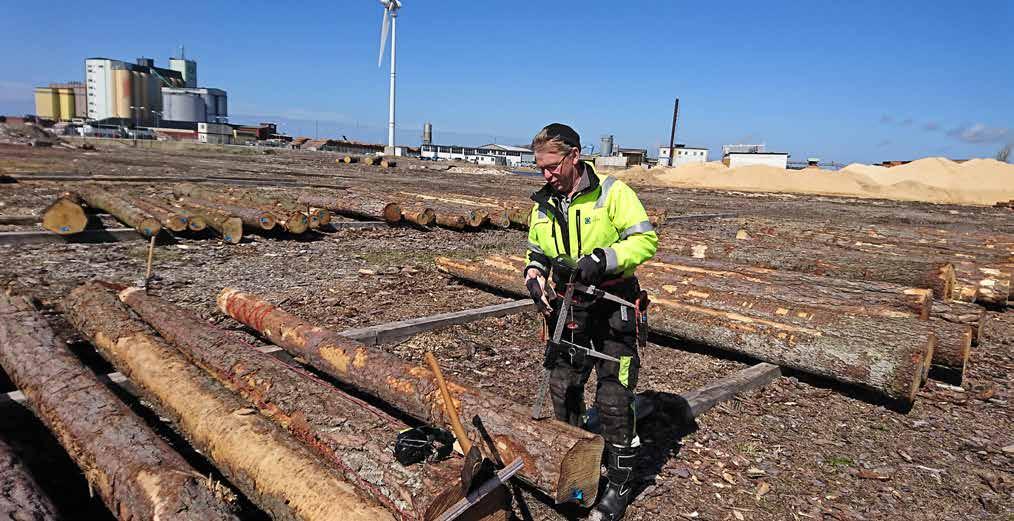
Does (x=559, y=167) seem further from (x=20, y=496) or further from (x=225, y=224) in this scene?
(x=225, y=224)

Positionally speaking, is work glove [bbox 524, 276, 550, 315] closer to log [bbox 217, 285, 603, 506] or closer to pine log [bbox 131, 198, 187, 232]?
log [bbox 217, 285, 603, 506]

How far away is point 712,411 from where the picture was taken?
15.5 feet

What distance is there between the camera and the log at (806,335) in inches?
187

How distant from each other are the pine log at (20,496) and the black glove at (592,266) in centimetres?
266

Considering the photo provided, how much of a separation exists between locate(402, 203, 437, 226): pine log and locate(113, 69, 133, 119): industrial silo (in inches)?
4894

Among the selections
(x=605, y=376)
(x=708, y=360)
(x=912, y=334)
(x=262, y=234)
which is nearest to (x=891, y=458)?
(x=912, y=334)

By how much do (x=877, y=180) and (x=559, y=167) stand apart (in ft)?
173

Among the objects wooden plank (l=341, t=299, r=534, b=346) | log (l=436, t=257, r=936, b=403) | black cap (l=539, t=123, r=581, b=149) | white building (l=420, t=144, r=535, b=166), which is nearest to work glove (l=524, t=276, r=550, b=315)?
black cap (l=539, t=123, r=581, b=149)

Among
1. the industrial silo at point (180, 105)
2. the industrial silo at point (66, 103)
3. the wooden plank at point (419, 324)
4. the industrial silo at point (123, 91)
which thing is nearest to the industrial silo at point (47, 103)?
the industrial silo at point (66, 103)

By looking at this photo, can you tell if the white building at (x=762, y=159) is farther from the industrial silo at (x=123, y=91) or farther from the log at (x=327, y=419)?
the industrial silo at (x=123, y=91)

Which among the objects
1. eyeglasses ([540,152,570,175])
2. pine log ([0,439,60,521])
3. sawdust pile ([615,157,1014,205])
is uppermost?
sawdust pile ([615,157,1014,205])

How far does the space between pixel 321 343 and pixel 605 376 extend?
2.41 metres

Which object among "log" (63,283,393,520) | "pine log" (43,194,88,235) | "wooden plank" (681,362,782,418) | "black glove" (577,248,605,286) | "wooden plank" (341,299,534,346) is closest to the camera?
"log" (63,283,393,520)

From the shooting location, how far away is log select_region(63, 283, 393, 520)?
2.64 metres
